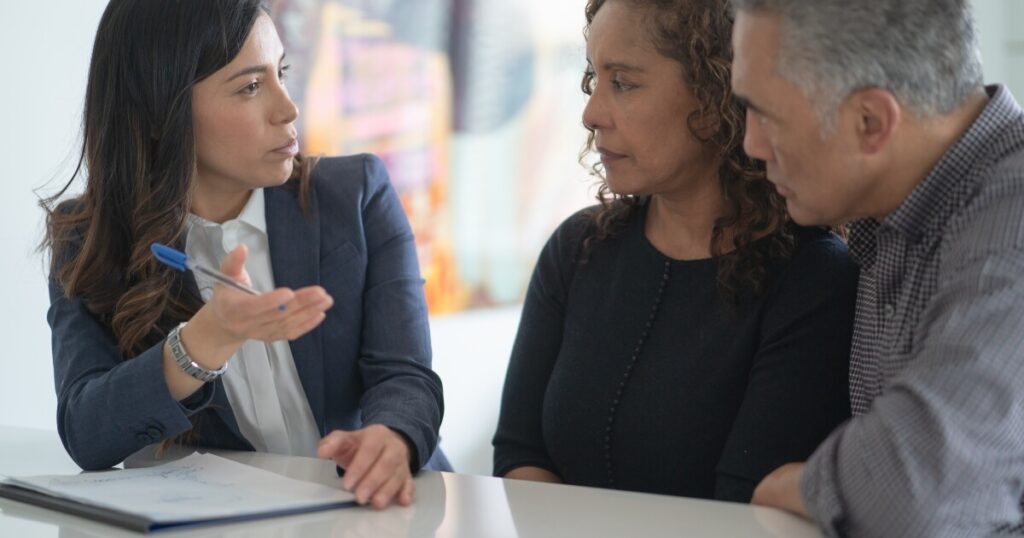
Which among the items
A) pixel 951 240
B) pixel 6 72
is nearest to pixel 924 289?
pixel 951 240

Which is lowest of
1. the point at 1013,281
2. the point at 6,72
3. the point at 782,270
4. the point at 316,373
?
the point at 316,373

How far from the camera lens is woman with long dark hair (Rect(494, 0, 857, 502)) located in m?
1.71

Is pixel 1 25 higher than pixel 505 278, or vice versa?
pixel 1 25

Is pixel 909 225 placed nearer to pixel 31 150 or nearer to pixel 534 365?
pixel 534 365

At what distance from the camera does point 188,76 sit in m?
1.86

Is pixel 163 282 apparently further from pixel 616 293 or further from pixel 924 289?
pixel 924 289

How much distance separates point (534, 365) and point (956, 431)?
0.92m

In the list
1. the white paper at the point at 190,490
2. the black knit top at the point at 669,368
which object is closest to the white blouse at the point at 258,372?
the white paper at the point at 190,490

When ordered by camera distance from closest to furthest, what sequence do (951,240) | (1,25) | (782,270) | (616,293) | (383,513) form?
(951,240) → (383,513) → (782,270) → (616,293) → (1,25)

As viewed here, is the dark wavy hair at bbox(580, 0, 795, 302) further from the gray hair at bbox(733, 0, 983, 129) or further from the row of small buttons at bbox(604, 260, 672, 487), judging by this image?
the gray hair at bbox(733, 0, 983, 129)

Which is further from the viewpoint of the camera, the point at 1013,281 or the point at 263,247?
the point at 263,247

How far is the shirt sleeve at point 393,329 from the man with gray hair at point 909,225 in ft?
1.92

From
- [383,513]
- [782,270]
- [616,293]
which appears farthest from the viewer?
[616,293]

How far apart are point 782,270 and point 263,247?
86 cm
